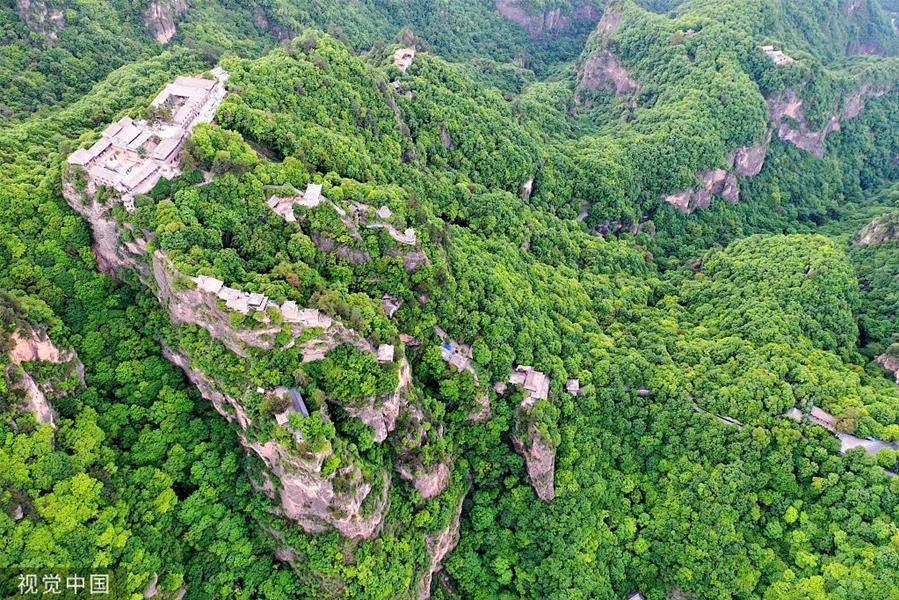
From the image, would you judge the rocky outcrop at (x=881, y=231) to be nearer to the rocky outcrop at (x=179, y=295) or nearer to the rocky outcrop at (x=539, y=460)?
the rocky outcrop at (x=539, y=460)

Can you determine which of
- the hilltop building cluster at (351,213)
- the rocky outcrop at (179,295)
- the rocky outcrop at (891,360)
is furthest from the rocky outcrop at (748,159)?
the rocky outcrop at (179,295)

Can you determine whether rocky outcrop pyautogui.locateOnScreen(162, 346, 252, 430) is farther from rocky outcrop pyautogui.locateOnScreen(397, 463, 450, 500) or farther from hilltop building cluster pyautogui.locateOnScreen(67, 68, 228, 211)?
rocky outcrop pyautogui.locateOnScreen(397, 463, 450, 500)

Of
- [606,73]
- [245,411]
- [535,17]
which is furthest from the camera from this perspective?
[535,17]

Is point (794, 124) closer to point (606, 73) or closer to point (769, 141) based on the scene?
point (769, 141)

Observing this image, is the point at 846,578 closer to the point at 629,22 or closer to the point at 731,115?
the point at 731,115

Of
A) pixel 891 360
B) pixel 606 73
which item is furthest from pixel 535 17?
pixel 891 360

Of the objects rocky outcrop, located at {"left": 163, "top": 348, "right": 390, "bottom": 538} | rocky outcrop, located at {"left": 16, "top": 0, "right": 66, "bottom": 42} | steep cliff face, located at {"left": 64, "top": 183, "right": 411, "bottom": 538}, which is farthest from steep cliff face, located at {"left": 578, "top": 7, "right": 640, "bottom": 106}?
rocky outcrop, located at {"left": 163, "top": 348, "right": 390, "bottom": 538}

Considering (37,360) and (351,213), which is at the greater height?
(351,213)
